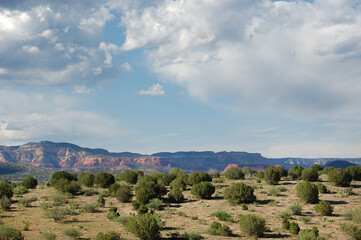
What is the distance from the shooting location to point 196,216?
29.5 metres

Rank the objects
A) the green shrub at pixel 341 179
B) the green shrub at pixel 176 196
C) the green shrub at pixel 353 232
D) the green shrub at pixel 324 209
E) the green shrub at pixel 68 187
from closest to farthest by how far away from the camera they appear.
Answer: the green shrub at pixel 353 232 → the green shrub at pixel 324 209 → the green shrub at pixel 176 196 → the green shrub at pixel 341 179 → the green shrub at pixel 68 187

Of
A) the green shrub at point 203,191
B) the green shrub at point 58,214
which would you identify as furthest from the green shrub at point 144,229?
the green shrub at point 203,191

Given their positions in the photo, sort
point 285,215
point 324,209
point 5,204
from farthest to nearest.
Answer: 1. point 5,204
2. point 285,215
3. point 324,209

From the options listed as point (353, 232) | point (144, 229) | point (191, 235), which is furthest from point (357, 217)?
point (144, 229)

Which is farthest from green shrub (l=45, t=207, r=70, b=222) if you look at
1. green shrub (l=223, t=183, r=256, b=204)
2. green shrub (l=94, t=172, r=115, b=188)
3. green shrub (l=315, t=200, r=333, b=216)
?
green shrub (l=315, t=200, r=333, b=216)

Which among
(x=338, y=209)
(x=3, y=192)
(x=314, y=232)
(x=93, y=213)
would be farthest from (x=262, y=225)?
(x=3, y=192)

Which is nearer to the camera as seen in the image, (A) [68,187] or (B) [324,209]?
(B) [324,209]

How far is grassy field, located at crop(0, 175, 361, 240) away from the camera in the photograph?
24.8m

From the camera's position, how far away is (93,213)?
31656 mm

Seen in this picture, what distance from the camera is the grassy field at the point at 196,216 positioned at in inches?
974

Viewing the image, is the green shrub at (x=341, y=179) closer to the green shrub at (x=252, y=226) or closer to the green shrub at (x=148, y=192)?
the green shrub at (x=252, y=226)

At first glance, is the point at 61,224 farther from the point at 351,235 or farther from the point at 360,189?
the point at 360,189

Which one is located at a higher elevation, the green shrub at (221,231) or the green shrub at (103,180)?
the green shrub at (103,180)

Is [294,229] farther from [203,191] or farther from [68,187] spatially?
[68,187]
